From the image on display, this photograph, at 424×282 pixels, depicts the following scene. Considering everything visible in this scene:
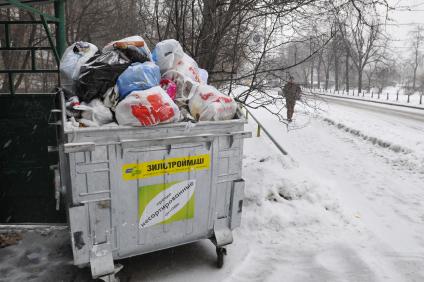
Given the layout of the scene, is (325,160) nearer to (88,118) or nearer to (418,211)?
(418,211)

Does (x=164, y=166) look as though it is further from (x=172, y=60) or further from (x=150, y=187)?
(x=172, y=60)

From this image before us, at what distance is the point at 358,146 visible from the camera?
1032 cm

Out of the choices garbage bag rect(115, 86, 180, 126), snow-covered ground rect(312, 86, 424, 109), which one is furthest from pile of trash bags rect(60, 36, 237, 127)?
snow-covered ground rect(312, 86, 424, 109)

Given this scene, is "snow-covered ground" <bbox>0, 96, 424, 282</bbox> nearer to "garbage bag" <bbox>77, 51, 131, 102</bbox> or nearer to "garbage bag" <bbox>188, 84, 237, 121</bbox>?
"garbage bag" <bbox>188, 84, 237, 121</bbox>

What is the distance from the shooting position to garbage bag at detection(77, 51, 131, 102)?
3.16 meters

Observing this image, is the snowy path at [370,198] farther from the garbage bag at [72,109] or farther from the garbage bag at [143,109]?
the garbage bag at [72,109]

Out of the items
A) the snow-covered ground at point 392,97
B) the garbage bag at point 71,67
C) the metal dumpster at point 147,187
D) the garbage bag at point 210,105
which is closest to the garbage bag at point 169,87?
the garbage bag at point 210,105

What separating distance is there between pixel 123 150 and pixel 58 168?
1.14 m

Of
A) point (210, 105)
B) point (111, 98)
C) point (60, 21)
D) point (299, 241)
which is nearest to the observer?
point (111, 98)

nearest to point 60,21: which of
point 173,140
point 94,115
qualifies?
point 94,115

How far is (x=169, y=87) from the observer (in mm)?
3375

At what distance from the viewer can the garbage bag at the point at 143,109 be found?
2.87 metres

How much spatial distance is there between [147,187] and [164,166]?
0.22 meters

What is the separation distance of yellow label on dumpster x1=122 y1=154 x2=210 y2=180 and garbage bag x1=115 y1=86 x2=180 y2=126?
13.2 inches
